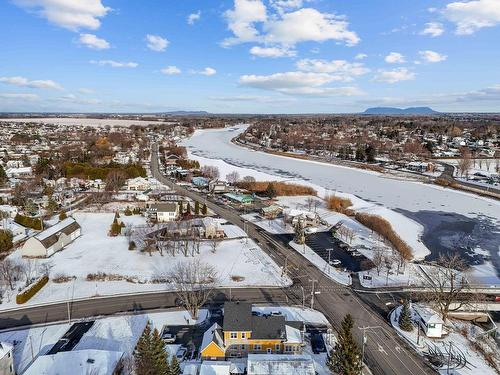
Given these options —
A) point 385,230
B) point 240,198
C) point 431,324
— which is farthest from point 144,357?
point 240,198

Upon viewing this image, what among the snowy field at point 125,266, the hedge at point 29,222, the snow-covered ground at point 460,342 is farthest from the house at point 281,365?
the hedge at point 29,222

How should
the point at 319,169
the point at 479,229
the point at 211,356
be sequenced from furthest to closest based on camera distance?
1. the point at 319,169
2. the point at 479,229
3. the point at 211,356

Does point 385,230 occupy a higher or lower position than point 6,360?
lower

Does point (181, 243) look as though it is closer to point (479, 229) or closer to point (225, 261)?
point (225, 261)

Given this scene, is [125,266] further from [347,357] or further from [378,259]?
[378,259]

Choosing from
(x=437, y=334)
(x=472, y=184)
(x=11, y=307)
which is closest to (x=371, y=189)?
(x=472, y=184)

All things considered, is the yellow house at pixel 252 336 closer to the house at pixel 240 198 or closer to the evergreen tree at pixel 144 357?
the evergreen tree at pixel 144 357
